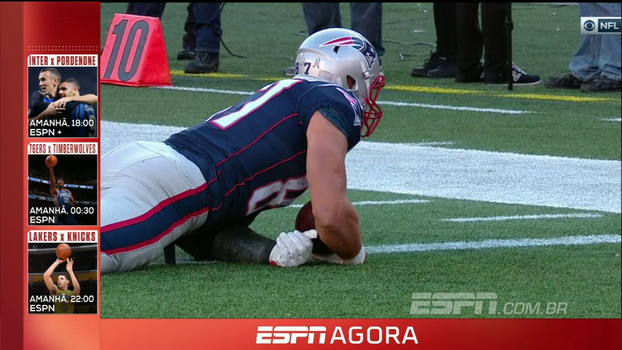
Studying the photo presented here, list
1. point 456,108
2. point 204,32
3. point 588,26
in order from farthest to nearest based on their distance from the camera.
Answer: point 204,32 → point 456,108 → point 588,26

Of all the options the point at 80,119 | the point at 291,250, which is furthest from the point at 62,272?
the point at 291,250

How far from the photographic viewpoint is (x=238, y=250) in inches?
184

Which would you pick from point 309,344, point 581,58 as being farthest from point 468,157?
point 309,344

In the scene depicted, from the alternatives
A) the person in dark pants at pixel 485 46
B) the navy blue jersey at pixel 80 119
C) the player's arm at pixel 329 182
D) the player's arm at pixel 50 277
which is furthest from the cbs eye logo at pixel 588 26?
the player's arm at pixel 50 277

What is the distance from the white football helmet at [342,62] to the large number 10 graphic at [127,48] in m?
5.15

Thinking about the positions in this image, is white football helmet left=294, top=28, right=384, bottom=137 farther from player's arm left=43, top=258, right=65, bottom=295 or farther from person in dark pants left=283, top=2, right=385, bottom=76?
person in dark pants left=283, top=2, right=385, bottom=76

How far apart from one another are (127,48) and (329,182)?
578 centimetres

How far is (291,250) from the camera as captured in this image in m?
4.55

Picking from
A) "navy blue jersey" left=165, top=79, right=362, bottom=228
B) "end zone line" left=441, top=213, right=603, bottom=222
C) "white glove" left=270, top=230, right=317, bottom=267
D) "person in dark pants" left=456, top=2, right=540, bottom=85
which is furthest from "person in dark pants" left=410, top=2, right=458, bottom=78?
"white glove" left=270, top=230, right=317, bottom=267

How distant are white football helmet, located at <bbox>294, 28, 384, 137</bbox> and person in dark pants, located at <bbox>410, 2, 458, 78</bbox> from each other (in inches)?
235

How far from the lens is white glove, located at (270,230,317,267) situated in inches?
180

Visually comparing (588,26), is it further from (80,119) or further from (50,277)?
(50,277)
